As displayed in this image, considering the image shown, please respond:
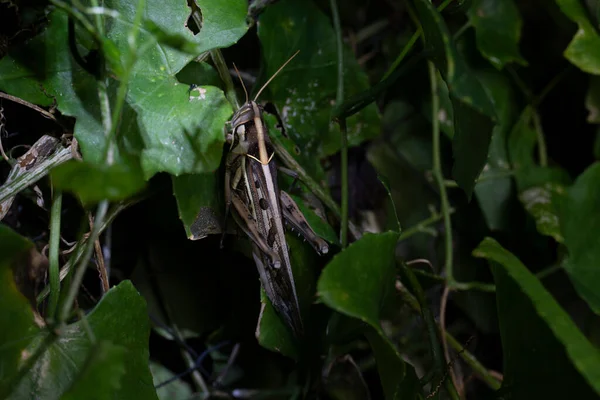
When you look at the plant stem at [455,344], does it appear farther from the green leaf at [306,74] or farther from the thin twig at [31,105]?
the thin twig at [31,105]

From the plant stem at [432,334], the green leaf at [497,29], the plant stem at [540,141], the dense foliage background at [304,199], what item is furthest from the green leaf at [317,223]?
the plant stem at [540,141]

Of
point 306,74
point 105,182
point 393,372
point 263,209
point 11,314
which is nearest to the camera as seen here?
point 105,182

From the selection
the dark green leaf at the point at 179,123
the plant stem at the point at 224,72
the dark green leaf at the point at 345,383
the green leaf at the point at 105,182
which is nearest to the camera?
the green leaf at the point at 105,182

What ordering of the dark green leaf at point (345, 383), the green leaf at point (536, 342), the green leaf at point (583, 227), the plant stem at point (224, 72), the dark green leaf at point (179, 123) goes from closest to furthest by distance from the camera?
the green leaf at point (536, 342) < the dark green leaf at point (179, 123) < the plant stem at point (224, 72) < the green leaf at point (583, 227) < the dark green leaf at point (345, 383)

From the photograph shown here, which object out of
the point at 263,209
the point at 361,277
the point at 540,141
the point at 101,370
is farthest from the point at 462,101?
the point at 540,141

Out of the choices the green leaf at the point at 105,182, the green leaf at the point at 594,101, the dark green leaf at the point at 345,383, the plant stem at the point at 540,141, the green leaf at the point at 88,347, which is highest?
the green leaf at the point at 105,182

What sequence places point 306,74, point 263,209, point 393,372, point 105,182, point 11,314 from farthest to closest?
point 306,74
point 263,209
point 393,372
point 11,314
point 105,182

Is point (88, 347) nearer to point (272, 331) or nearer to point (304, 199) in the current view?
point (272, 331)

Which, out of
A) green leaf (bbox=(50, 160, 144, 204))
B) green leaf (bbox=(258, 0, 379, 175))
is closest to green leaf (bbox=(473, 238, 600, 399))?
green leaf (bbox=(258, 0, 379, 175))
